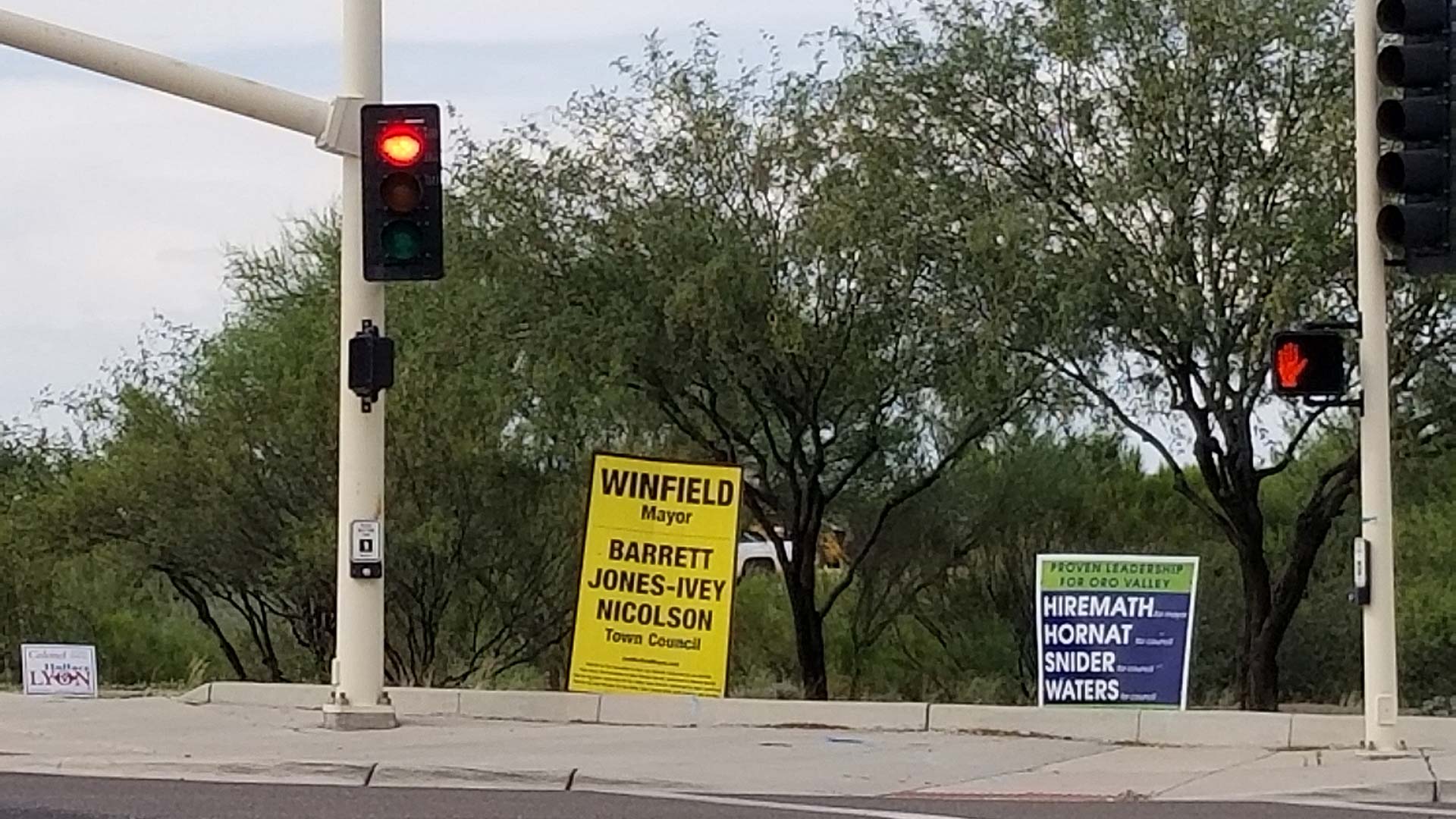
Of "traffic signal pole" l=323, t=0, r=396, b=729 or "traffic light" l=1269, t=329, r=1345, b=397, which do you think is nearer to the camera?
"traffic light" l=1269, t=329, r=1345, b=397

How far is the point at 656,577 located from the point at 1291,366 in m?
5.72

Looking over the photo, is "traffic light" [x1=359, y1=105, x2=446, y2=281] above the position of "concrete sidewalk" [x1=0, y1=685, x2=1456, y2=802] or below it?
above

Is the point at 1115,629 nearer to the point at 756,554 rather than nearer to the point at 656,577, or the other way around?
the point at 656,577

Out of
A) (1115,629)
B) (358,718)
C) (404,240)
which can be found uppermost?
(404,240)

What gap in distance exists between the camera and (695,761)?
50.4 feet

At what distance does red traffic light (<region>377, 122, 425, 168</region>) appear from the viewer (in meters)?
16.3

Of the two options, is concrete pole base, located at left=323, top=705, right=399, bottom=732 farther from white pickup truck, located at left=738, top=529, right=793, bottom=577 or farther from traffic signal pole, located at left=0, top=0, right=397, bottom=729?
white pickup truck, located at left=738, top=529, right=793, bottom=577

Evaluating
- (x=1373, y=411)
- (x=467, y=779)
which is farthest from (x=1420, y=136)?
(x=467, y=779)

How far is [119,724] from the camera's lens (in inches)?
693

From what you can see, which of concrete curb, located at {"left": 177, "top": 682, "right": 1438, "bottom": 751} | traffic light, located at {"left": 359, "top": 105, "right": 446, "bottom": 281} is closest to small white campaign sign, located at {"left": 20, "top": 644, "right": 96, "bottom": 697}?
concrete curb, located at {"left": 177, "top": 682, "right": 1438, "bottom": 751}

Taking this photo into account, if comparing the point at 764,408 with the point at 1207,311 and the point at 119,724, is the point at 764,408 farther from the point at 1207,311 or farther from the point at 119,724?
the point at 119,724

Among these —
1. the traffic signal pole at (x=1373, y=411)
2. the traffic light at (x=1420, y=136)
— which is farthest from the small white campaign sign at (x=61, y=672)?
the traffic light at (x=1420, y=136)

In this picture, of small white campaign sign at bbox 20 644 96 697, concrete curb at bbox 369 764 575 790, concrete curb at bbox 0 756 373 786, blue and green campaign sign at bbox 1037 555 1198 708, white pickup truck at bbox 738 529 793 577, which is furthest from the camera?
white pickup truck at bbox 738 529 793 577

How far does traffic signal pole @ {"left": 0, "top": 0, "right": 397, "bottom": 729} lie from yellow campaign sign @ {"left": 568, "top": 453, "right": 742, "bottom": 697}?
6.53ft
